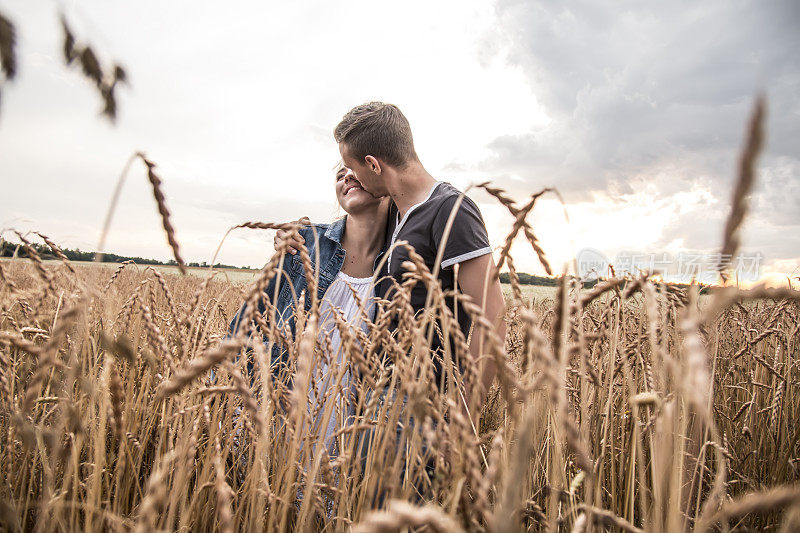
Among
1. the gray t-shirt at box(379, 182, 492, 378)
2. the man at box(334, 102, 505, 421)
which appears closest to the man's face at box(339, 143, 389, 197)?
the man at box(334, 102, 505, 421)


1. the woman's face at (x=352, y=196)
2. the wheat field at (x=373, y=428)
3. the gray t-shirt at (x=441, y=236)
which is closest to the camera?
the wheat field at (x=373, y=428)

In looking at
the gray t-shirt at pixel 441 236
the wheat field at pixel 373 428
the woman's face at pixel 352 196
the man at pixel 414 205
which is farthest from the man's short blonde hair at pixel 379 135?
the wheat field at pixel 373 428

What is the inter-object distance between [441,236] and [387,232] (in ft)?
2.47

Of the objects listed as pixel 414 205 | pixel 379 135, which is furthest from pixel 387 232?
pixel 379 135

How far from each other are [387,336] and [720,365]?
91.1 inches

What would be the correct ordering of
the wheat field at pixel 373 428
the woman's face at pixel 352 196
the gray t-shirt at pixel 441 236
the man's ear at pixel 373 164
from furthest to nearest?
the woman's face at pixel 352 196 < the man's ear at pixel 373 164 < the gray t-shirt at pixel 441 236 < the wheat field at pixel 373 428

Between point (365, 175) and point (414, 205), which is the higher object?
point (365, 175)

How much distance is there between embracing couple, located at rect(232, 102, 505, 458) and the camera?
2.00 meters

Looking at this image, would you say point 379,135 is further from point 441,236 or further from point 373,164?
point 441,236

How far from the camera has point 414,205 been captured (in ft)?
7.76

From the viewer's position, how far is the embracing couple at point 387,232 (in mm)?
1998

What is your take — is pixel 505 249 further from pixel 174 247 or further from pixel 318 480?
pixel 318 480

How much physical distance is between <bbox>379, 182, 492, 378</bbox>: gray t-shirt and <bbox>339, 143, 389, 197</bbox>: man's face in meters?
0.36

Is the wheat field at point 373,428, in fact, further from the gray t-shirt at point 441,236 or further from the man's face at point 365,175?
the man's face at point 365,175
